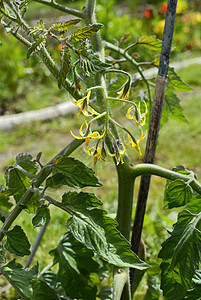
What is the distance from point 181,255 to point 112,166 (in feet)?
6.36

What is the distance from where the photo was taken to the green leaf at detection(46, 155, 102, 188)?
733mm

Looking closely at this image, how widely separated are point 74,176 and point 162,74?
1.03 feet

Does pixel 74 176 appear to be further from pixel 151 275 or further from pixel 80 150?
pixel 151 275

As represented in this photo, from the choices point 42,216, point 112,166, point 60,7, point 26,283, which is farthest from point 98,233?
point 112,166

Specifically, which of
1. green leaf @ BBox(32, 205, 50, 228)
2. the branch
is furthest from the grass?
the branch

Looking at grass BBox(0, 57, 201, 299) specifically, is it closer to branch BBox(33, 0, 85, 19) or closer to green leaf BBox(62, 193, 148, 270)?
green leaf BBox(62, 193, 148, 270)

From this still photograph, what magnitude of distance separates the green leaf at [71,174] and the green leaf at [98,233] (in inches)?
1.1

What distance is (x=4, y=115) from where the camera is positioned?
12.9 feet

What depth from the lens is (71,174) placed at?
0.75 m

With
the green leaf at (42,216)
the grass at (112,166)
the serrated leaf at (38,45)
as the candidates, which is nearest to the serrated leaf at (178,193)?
the green leaf at (42,216)

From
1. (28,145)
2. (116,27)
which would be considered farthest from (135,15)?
(28,145)

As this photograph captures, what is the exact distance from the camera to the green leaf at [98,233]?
695 millimetres

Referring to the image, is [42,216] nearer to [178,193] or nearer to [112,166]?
[178,193]

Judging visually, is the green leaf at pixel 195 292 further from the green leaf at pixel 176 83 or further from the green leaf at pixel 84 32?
the green leaf at pixel 84 32
